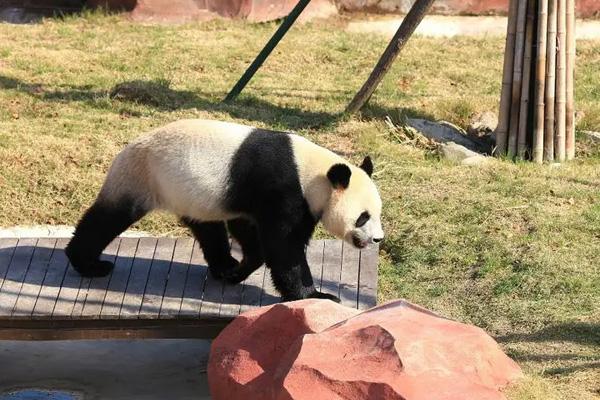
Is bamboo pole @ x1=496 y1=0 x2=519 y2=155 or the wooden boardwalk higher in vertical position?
bamboo pole @ x1=496 y1=0 x2=519 y2=155

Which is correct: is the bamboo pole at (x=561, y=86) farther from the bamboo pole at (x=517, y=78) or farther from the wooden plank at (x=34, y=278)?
the wooden plank at (x=34, y=278)

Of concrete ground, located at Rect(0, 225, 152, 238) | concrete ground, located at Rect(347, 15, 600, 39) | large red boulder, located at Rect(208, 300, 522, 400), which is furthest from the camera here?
concrete ground, located at Rect(347, 15, 600, 39)

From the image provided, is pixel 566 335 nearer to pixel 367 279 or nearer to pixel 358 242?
pixel 367 279

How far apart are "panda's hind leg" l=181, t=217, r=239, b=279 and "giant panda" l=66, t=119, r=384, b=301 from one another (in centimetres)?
19

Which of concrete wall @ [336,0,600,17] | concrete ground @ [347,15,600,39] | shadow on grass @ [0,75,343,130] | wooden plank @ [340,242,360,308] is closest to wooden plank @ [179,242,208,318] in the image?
wooden plank @ [340,242,360,308]

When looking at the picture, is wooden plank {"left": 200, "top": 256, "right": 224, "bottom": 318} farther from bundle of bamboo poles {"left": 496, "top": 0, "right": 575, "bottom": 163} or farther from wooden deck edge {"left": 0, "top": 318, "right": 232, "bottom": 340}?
bundle of bamboo poles {"left": 496, "top": 0, "right": 575, "bottom": 163}

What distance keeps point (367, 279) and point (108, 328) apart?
1.71 meters

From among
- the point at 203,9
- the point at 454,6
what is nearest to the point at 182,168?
the point at 203,9

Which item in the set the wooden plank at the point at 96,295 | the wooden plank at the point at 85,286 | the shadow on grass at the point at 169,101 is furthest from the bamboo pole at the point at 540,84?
the wooden plank at the point at 96,295

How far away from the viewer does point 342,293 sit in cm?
719

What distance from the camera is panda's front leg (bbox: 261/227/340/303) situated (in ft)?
22.1

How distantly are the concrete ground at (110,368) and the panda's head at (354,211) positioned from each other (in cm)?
144

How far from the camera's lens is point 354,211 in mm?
6840

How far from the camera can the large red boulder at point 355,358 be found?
5.10m
